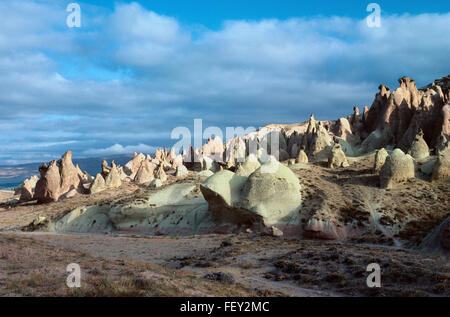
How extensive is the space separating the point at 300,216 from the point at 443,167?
15.4m

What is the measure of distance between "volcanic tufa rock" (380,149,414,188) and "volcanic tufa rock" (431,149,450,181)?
2597mm

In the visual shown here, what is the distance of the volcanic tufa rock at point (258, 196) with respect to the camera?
107 ft

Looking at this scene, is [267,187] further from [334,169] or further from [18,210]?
[18,210]

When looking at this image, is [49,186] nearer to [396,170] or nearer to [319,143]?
[319,143]

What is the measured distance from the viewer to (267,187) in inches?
1300

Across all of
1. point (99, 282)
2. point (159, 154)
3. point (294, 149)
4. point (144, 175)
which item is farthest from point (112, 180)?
point (99, 282)

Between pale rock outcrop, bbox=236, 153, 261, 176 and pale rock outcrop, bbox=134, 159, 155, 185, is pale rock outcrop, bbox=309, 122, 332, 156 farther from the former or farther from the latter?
pale rock outcrop, bbox=134, 159, 155, 185

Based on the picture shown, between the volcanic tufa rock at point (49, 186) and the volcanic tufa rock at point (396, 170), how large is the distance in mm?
49279

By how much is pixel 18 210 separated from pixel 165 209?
30.0 metres

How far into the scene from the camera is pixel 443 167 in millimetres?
34344

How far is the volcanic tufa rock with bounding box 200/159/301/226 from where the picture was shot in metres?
32.6

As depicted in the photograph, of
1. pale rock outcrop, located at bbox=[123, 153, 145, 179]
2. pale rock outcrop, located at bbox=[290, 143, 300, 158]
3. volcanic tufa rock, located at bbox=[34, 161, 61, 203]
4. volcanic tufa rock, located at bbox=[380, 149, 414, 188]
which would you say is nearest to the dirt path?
volcanic tufa rock, located at bbox=[380, 149, 414, 188]
